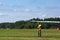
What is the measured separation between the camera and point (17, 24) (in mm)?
136625

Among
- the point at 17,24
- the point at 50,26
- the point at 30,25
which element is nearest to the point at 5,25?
the point at 17,24

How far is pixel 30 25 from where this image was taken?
12312 centimetres

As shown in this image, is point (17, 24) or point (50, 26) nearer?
point (50, 26)

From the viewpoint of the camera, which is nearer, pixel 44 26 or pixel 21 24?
pixel 44 26

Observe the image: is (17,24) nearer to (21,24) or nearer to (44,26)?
Answer: (21,24)

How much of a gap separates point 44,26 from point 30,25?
22.0 meters

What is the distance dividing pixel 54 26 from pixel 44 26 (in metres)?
7.35

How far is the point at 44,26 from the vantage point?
4011 inches

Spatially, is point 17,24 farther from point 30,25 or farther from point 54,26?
point 54,26

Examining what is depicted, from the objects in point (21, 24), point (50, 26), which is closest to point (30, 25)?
point (21, 24)

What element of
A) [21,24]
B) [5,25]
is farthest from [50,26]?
[5,25]

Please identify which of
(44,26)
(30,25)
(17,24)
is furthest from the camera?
(17,24)

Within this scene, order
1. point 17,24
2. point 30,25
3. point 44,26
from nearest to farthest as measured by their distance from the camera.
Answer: point 44,26, point 30,25, point 17,24

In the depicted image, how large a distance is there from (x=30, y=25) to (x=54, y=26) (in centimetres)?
1883
